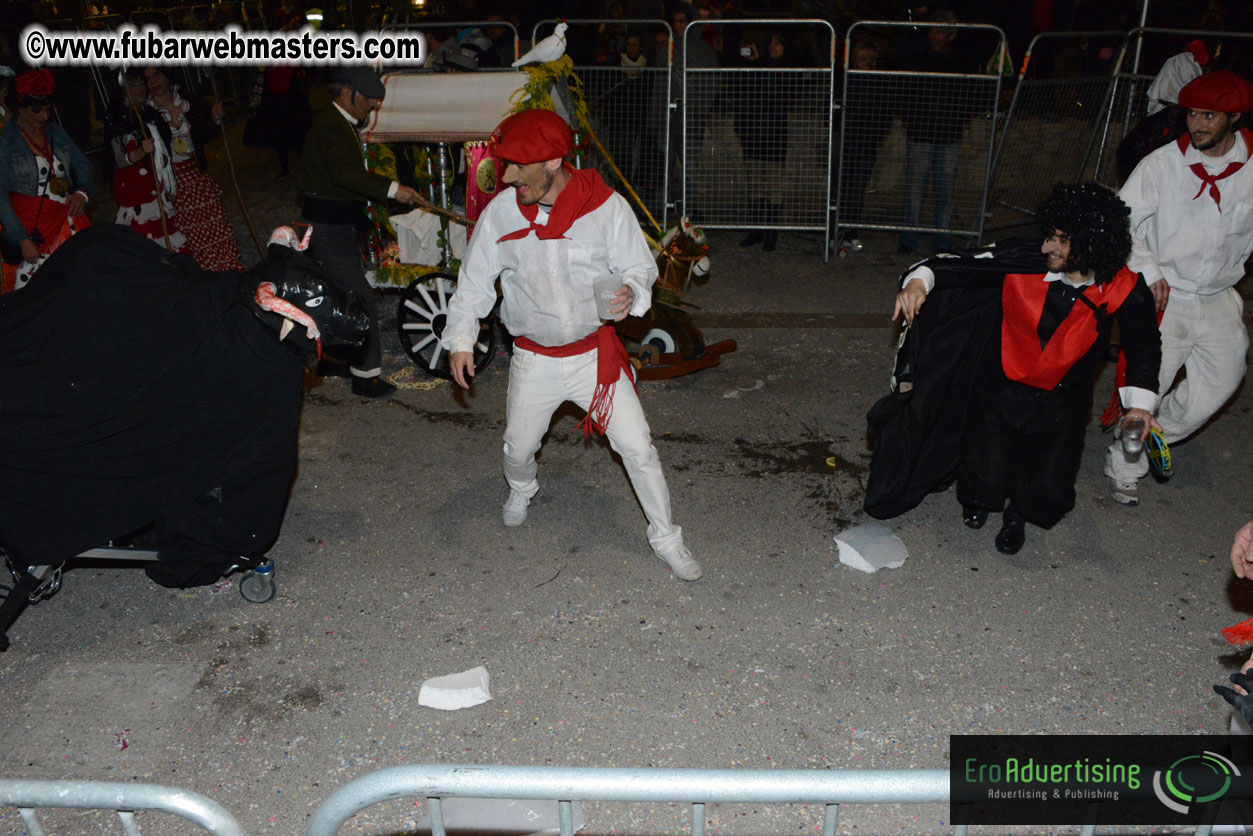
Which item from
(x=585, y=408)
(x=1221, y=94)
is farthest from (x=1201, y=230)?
(x=585, y=408)

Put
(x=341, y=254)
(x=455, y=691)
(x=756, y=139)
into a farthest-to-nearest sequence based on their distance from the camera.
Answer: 1. (x=756, y=139)
2. (x=341, y=254)
3. (x=455, y=691)

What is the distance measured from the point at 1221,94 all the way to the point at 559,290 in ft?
10.9

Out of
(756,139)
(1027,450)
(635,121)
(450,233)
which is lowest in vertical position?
(1027,450)

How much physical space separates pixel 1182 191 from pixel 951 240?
15.6 feet

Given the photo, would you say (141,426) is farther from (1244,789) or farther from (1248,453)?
(1248,453)

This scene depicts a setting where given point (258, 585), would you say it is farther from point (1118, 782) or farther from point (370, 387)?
point (1118, 782)

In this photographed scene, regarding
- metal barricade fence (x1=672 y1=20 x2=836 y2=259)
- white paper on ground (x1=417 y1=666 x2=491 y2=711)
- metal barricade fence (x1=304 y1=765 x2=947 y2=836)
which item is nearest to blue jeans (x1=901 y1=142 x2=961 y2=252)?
metal barricade fence (x1=672 y1=20 x2=836 y2=259)

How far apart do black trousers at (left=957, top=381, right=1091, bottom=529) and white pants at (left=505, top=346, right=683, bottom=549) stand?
1.55 metres

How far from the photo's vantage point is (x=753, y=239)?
982 centimetres

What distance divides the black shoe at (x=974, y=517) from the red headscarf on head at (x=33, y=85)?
236 inches

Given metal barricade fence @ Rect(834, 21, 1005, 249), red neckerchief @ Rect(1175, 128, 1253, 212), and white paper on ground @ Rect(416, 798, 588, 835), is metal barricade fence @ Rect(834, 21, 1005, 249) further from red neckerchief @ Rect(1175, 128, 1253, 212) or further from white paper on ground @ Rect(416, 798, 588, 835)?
white paper on ground @ Rect(416, 798, 588, 835)

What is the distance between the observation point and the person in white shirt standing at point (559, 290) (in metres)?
4.12

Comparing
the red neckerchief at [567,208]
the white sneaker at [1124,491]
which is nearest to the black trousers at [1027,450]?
the white sneaker at [1124,491]

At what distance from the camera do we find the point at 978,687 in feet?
13.0
